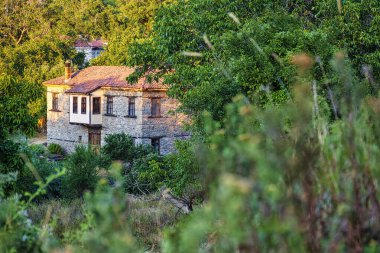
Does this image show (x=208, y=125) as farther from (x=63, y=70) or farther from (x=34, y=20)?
(x=34, y=20)

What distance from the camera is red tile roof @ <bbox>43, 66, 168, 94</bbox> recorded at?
36844 millimetres

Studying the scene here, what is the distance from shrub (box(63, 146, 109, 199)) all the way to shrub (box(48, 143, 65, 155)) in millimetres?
17332

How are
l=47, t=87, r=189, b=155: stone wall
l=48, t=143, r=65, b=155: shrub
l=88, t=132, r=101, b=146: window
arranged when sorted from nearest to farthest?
l=47, t=87, r=189, b=155: stone wall < l=88, t=132, r=101, b=146: window < l=48, t=143, r=65, b=155: shrub

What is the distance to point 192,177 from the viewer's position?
51.8 feet

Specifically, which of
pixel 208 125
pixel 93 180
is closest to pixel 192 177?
pixel 93 180

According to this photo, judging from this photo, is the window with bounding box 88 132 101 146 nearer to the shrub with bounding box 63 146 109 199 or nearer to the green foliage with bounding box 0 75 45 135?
the shrub with bounding box 63 146 109 199

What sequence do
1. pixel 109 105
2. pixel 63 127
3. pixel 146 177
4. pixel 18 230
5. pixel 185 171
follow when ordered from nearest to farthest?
pixel 18 230 → pixel 185 171 → pixel 146 177 → pixel 109 105 → pixel 63 127

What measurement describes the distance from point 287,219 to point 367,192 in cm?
81

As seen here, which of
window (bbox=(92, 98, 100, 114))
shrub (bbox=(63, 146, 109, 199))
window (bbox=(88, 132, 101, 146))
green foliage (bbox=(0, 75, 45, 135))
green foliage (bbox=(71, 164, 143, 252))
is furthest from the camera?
window (bbox=(88, 132, 101, 146))

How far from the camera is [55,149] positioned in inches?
1633

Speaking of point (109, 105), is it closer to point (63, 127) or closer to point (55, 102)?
point (63, 127)

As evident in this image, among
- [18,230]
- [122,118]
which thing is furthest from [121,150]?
[18,230]

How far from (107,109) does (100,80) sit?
1.84m

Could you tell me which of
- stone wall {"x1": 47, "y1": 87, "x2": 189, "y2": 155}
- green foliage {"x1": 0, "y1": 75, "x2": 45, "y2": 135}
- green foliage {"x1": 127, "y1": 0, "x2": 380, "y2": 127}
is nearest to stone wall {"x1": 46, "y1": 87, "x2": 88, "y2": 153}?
stone wall {"x1": 47, "y1": 87, "x2": 189, "y2": 155}
